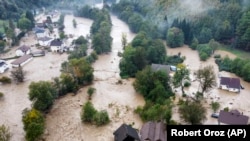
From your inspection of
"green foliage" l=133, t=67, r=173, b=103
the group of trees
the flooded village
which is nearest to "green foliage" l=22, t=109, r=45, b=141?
the flooded village

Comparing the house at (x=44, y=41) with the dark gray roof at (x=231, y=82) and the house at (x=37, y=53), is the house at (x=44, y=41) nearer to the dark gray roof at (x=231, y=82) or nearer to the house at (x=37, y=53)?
the house at (x=37, y=53)

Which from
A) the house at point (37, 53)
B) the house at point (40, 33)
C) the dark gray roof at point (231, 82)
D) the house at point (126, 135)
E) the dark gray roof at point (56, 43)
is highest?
the house at point (40, 33)

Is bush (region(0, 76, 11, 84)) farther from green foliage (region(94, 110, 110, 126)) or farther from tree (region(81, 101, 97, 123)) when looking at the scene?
green foliage (region(94, 110, 110, 126))

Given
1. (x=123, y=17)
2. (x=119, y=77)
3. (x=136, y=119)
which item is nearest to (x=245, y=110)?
(x=136, y=119)

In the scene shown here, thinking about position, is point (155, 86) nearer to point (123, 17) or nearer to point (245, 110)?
point (245, 110)

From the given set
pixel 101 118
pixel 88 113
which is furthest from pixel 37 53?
pixel 101 118

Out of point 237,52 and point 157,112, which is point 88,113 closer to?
point 157,112

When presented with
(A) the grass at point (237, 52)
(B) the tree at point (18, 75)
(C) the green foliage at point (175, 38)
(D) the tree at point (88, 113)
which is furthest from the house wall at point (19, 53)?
(A) the grass at point (237, 52)
